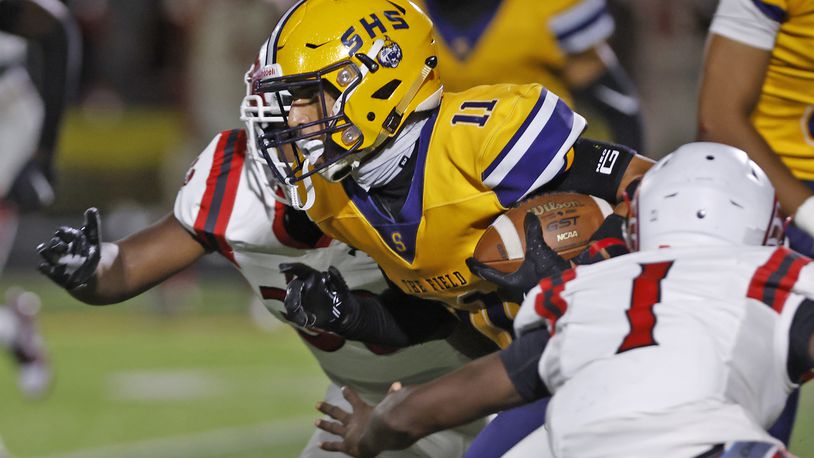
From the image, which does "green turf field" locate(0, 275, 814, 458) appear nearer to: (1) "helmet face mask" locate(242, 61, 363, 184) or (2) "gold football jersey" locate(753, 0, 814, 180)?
(2) "gold football jersey" locate(753, 0, 814, 180)

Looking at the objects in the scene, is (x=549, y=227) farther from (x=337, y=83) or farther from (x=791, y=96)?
(x=791, y=96)

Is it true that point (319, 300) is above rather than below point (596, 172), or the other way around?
below

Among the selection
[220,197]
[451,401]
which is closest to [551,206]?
[451,401]

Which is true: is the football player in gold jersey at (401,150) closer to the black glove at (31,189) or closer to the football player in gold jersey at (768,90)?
the football player in gold jersey at (768,90)

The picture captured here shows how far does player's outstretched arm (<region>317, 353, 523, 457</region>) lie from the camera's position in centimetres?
227

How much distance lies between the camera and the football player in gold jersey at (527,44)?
4.91 m

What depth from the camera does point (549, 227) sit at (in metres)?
2.59

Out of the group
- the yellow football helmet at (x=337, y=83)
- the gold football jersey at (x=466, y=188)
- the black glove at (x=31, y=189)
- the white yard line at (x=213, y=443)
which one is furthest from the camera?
the white yard line at (x=213, y=443)

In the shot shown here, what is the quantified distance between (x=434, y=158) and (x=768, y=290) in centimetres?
86

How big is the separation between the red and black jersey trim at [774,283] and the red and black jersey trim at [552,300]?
288 millimetres

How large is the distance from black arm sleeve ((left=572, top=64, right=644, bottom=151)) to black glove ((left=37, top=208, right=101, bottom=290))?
2.14 m

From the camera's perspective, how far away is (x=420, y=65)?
9.46ft

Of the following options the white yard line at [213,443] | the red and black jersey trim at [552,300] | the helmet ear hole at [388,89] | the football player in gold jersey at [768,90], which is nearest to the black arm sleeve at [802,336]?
the red and black jersey trim at [552,300]

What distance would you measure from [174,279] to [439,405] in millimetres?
6373
